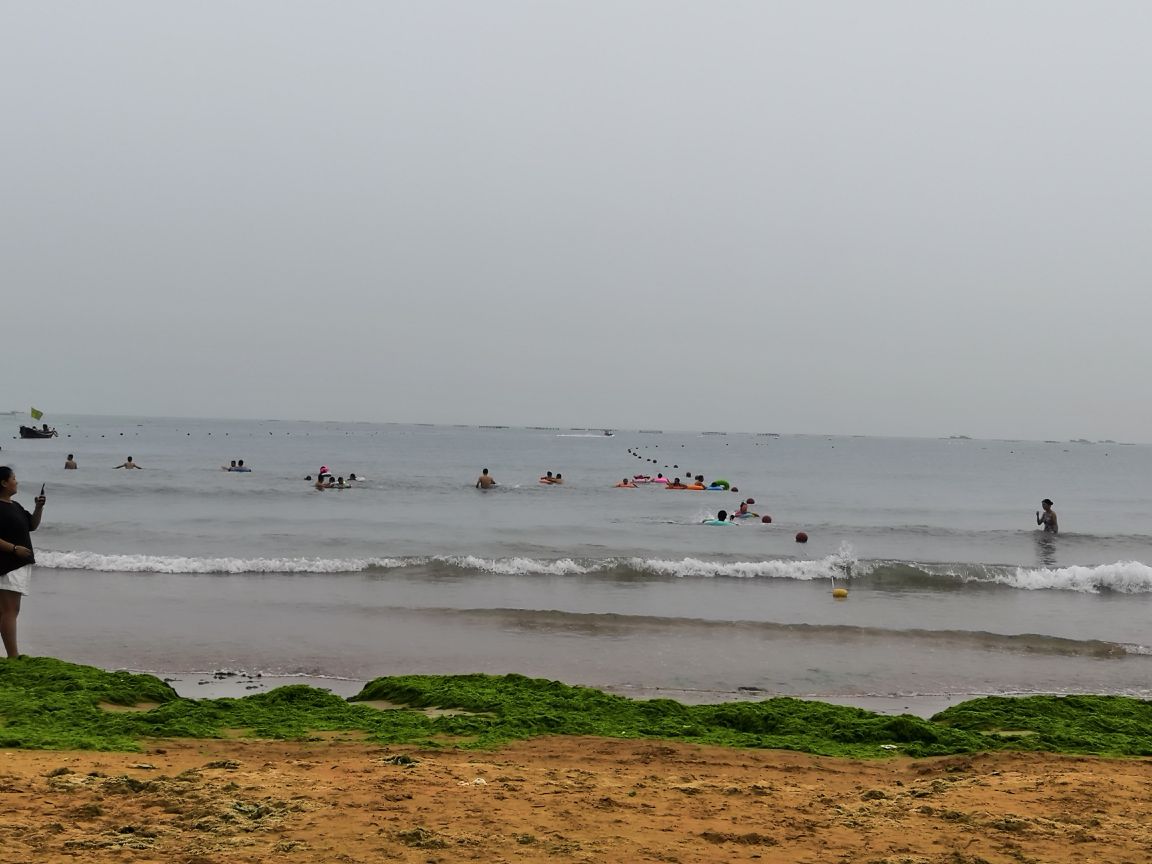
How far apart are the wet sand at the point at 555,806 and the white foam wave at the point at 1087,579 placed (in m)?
15.3

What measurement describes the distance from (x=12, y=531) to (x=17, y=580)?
53 centimetres

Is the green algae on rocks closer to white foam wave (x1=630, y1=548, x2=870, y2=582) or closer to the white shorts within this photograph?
the white shorts

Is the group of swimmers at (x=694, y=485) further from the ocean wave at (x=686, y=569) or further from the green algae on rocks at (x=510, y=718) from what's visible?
the green algae on rocks at (x=510, y=718)

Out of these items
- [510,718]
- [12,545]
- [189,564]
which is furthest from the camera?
[189,564]

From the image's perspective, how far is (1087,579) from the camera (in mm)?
20766

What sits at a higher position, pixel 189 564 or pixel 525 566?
pixel 525 566

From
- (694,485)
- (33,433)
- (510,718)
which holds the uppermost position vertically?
(33,433)

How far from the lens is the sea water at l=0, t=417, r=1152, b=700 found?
1169cm

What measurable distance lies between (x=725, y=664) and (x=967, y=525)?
27682 millimetres

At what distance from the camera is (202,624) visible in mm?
13656

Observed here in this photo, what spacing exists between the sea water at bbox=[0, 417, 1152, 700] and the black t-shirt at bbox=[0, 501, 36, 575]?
2.66 m

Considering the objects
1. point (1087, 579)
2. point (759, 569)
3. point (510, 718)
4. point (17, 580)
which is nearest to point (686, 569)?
point (759, 569)

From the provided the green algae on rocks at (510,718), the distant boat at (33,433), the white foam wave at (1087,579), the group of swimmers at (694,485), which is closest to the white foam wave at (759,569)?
the white foam wave at (1087,579)

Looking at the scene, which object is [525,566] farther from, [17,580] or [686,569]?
[17,580]
